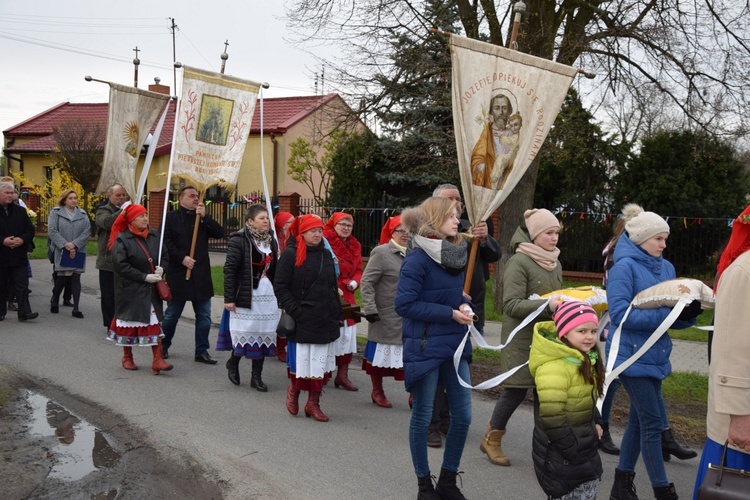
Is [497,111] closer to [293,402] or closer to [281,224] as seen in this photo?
[293,402]

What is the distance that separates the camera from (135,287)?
784 cm

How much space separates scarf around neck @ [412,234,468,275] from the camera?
4.47 metres

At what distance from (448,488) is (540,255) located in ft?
5.43

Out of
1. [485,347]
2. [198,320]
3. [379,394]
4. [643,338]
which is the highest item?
[643,338]

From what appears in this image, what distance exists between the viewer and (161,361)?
7863mm

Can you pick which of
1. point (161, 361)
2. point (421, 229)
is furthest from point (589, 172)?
point (421, 229)

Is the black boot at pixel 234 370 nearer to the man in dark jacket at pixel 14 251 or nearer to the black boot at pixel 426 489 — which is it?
the black boot at pixel 426 489

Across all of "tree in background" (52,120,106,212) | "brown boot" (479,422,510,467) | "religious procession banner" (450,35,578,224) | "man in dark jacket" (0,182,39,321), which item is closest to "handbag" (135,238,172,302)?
"man in dark jacket" (0,182,39,321)

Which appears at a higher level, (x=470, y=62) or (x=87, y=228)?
(x=470, y=62)

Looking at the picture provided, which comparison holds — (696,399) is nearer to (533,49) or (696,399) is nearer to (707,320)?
(707,320)

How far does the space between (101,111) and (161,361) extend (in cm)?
3968

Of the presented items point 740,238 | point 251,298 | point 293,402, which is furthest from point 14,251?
point 740,238

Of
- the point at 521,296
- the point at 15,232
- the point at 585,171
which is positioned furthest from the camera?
the point at 585,171

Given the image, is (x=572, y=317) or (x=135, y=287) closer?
(x=572, y=317)
